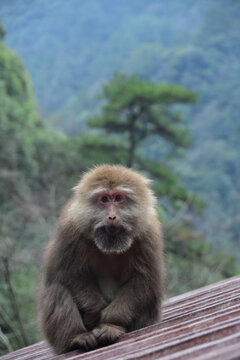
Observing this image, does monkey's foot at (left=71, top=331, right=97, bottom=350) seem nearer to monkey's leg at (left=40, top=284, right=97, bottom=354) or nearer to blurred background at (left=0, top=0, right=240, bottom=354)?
monkey's leg at (left=40, top=284, right=97, bottom=354)

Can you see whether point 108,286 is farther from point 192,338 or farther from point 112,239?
point 192,338

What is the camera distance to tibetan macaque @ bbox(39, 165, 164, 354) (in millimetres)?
3074

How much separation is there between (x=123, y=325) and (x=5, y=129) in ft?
45.0

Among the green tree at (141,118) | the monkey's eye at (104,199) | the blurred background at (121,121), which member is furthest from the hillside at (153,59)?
the monkey's eye at (104,199)

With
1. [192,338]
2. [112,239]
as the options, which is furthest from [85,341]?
[192,338]

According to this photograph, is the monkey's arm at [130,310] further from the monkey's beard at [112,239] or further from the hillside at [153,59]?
the hillside at [153,59]

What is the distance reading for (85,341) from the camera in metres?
2.91

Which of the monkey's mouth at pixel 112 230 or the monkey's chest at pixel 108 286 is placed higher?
the monkey's mouth at pixel 112 230

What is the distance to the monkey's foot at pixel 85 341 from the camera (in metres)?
2.90

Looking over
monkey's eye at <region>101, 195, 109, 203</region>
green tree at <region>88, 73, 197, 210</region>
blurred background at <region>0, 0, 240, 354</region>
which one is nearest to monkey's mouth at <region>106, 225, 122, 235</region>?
monkey's eye at <region>101, 195, 109, 203</region>

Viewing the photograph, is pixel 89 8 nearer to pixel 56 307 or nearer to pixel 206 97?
pixel 206 97

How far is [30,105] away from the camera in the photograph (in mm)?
21219

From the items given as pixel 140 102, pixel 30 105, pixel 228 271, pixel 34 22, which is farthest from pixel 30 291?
pixel 34 22

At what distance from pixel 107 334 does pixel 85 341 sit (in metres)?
0.14
